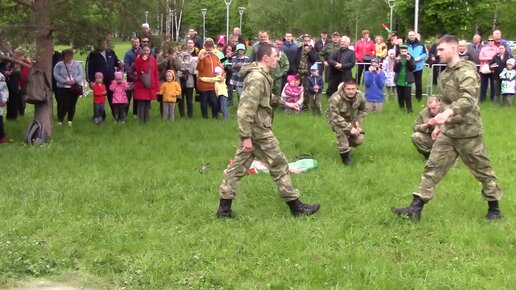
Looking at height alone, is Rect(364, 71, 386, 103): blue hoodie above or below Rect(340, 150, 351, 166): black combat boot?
above

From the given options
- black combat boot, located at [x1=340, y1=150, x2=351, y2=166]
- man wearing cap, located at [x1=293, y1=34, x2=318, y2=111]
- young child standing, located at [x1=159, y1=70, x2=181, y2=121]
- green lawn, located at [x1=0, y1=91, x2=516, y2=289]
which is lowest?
green lawn, located at [x1=0, y1=91, x2=516, y2=289]

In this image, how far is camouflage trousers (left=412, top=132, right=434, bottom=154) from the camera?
10023mm

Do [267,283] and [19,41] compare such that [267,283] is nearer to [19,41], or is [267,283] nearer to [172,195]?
[172,195]

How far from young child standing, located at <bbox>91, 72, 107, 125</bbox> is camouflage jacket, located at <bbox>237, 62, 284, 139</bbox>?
717cm

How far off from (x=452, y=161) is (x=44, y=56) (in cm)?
803

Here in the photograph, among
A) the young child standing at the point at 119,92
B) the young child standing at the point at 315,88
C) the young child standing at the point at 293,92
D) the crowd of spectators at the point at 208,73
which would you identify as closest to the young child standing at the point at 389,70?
the crowd of spectators at the point at 208,73

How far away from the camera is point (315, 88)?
48.3ft

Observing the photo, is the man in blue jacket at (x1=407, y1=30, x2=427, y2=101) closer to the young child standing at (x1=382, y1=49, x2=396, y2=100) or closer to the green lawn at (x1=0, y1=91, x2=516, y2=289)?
the young child standing at (x1=382, y1=49, x2=396, y2=100)

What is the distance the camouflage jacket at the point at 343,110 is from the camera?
10047 mm

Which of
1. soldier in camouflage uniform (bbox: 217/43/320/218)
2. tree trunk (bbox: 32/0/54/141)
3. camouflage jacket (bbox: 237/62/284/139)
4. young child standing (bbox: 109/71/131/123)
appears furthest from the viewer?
young child standing (bbox: 109/71/131/123)

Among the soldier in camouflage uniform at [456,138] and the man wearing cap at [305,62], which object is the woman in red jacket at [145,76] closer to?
the man wearing cap at [305,62]

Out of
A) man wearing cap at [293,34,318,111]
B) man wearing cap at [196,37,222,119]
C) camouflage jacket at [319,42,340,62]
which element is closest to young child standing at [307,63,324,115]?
man wearing cap at [293,34,318,111]

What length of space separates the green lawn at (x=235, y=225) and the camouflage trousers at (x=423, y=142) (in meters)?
0.24

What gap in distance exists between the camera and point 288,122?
44.5 ft
